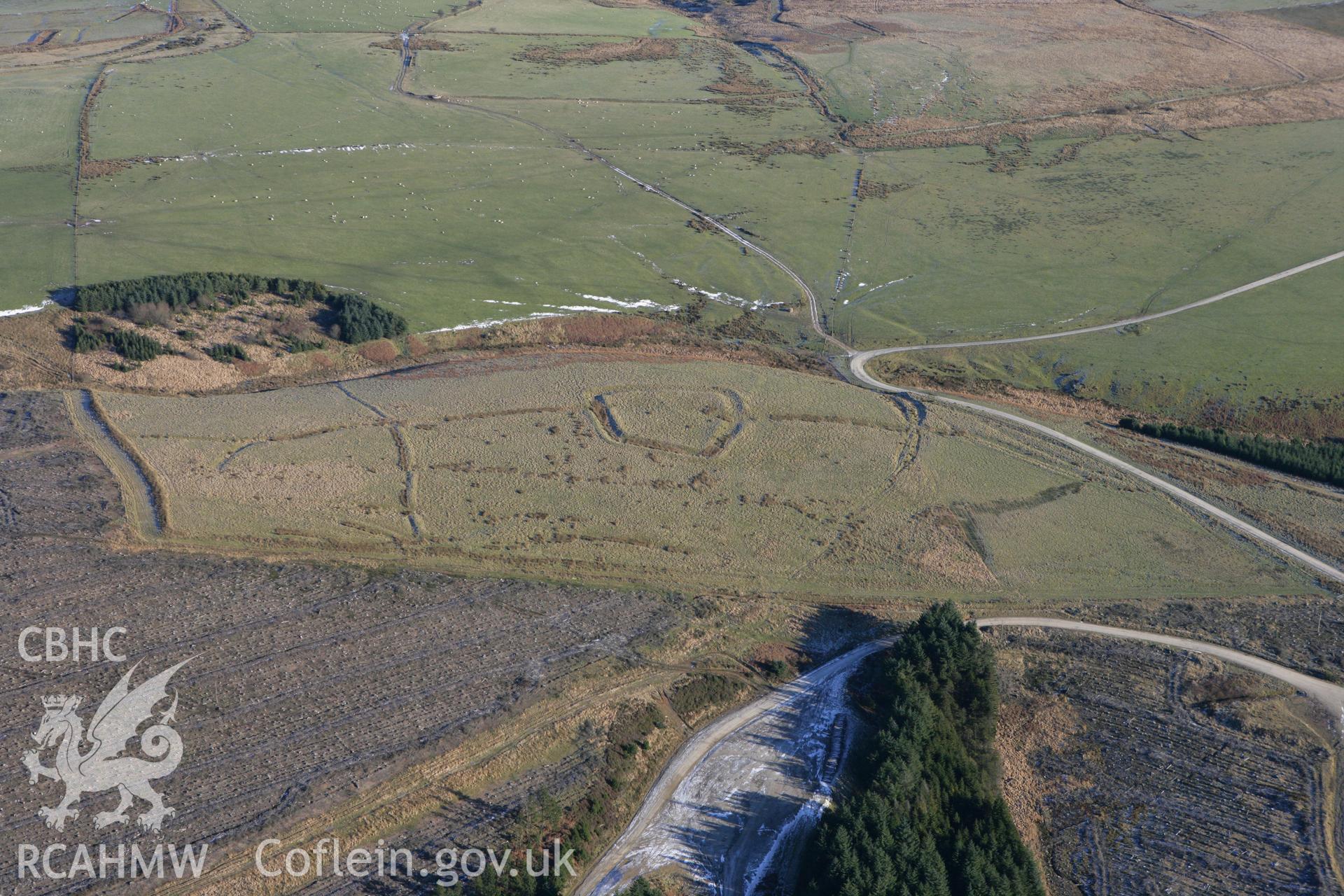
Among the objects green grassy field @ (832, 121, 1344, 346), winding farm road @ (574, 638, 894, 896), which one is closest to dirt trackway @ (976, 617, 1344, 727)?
winding farm road @ (574, 638, 894, 896)

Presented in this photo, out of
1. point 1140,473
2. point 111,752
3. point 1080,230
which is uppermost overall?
point 1080,230

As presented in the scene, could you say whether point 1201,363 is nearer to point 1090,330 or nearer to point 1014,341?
point 1090,330

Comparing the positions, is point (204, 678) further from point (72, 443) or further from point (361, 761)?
point (72, 443)

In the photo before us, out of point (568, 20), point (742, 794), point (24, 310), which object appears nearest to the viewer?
point (742, 794)

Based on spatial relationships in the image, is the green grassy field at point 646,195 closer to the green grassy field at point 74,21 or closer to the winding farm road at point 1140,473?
the winding farm road at point 1140,473

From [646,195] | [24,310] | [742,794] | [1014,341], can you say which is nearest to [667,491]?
[742,794]

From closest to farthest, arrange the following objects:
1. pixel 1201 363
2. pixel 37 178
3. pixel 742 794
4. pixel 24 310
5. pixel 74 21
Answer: pixel 742 794 → pixel 24 310 → pixel 1201 363 → pixel 37 178 → pixel 74 21

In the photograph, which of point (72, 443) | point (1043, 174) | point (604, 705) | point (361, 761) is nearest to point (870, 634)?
point (604, 705)
